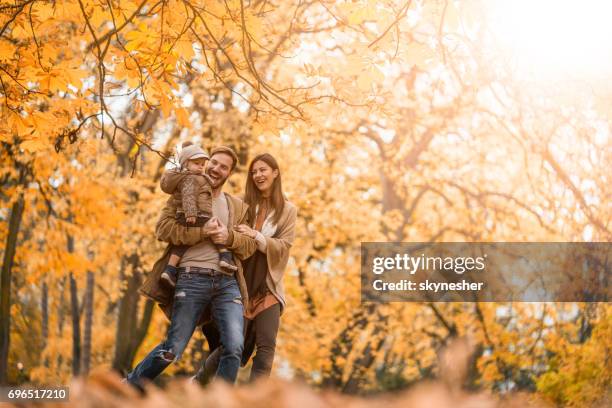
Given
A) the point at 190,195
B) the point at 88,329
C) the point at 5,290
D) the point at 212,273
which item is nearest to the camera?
the point at 190,195

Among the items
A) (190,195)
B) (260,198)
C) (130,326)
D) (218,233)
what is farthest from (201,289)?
(130,326)

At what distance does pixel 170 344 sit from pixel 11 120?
1706 mm

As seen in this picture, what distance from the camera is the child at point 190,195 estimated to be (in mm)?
4734

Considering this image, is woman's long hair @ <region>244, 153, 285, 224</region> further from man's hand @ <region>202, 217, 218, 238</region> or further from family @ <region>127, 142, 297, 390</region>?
man's hand @ <region>202, 217, 218, 238</region>

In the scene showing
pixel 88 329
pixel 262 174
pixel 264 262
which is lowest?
pixel 264 262

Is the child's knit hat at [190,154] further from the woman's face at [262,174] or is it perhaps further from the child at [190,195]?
the woman's face at [262,174]

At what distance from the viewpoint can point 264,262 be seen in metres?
5.32

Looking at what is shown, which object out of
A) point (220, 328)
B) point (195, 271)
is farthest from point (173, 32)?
point (220, 328)

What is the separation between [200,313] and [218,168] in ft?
3.05

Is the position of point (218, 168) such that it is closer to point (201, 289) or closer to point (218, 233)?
point (218, 233)

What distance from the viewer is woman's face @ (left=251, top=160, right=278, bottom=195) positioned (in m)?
5.36

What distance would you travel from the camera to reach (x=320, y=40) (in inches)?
621

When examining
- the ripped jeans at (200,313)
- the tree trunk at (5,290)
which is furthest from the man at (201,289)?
the tree trunk at (5,290)

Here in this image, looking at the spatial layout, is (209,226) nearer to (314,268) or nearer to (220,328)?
(220,328)
